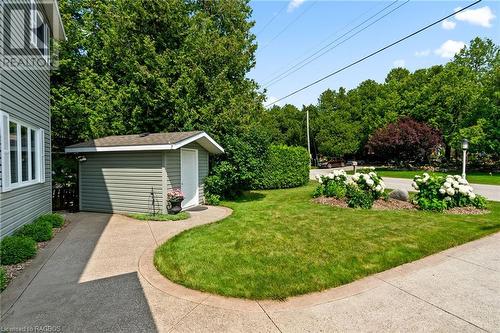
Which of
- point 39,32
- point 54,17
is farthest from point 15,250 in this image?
point 54,17

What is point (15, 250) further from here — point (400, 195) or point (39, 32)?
point (400, 195)

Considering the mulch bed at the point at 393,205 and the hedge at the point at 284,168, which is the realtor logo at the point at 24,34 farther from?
the hedge at the point at 284,168

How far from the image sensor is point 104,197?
10.3m

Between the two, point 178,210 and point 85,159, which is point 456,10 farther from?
point 85,159

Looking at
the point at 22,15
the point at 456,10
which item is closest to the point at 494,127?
the point at 456,10

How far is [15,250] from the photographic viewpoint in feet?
16.8

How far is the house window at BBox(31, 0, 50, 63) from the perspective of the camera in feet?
24.2

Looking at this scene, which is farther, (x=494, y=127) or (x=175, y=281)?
(x=494, y=127)

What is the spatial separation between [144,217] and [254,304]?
250 inches

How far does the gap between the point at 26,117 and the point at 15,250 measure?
339 cm

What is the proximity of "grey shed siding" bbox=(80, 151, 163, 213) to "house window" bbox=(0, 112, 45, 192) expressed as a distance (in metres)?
2.31

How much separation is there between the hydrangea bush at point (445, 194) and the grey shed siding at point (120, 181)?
9041mm

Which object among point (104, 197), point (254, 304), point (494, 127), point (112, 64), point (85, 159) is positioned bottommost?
point (254, 304)

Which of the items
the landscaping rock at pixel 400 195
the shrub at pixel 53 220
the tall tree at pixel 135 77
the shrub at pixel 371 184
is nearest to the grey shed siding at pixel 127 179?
the shrub at pixel 53 220
